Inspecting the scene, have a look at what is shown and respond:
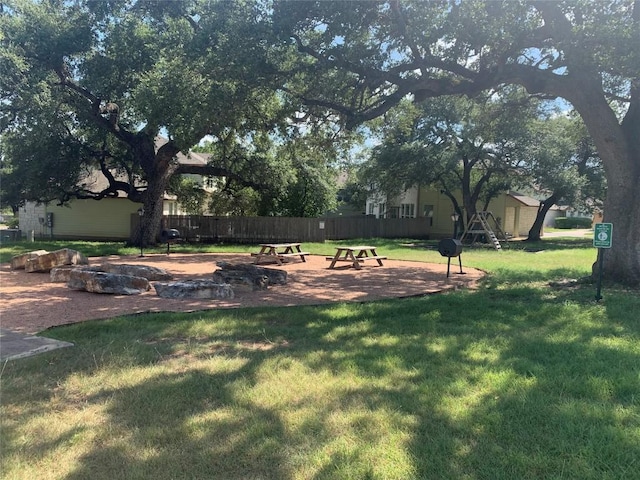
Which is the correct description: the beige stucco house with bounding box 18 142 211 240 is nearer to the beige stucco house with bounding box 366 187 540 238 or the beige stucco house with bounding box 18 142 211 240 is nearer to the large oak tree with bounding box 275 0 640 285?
the beige stucco house with bounding box 366 187 540 238

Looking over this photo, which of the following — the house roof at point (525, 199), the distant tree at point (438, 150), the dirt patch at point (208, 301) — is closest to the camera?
the dirt patch at point (208, 301)

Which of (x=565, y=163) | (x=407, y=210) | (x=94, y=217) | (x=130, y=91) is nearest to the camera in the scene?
(x=130, y=91)

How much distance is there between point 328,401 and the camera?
3600 millimetres

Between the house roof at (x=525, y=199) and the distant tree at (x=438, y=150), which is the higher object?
the distant tree at (x=438, y=150)

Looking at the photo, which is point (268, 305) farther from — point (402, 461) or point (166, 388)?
point (402, 461)

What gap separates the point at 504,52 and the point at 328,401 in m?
7.98

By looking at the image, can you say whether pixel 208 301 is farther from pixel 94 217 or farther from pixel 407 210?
pixel 407 210

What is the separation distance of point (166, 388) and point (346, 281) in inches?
274

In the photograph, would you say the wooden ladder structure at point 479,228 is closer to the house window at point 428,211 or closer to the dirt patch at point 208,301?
the house window at point 428,211

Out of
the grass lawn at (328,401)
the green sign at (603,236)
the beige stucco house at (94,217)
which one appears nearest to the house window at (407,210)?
the beige stucco house at (94,217)

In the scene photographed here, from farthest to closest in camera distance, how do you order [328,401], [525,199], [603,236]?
[525,199] < [603,236] < [328,401]

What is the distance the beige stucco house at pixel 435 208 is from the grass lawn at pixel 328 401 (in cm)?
2775

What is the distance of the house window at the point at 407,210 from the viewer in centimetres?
3500

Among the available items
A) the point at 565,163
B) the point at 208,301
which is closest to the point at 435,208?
the point at 565,163
